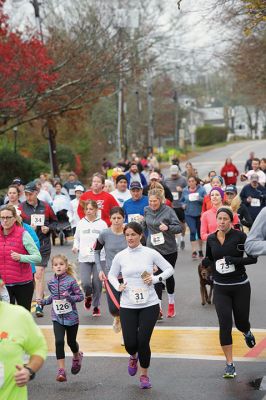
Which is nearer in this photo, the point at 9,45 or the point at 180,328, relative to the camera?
the point at 180,328

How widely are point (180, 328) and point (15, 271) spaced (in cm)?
263

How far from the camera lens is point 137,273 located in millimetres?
8812

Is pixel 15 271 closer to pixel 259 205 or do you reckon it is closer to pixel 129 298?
pixel 129 298

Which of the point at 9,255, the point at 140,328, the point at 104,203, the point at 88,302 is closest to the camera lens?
the point at 140,328

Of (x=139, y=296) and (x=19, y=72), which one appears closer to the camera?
(x=139, y=296)

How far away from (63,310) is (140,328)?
3.06 ft

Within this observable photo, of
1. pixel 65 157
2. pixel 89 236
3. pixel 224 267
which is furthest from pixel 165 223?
pixel 65 157

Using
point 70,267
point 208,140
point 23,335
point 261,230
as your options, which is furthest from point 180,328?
point 208,140

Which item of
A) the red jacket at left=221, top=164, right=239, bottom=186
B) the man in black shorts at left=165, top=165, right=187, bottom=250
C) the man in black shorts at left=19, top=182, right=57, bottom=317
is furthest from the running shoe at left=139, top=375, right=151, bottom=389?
the red jacket at left=221, top=164, right=239, bottom=186

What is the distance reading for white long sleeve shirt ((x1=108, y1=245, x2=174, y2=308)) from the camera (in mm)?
8719

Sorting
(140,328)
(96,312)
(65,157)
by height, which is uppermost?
(140,328)

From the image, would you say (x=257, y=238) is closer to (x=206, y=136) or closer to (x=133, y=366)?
(x=133, y=366)

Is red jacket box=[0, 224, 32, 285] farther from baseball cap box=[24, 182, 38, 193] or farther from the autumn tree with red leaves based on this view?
the autumn tree with red leaves

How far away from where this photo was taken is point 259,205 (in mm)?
17859
